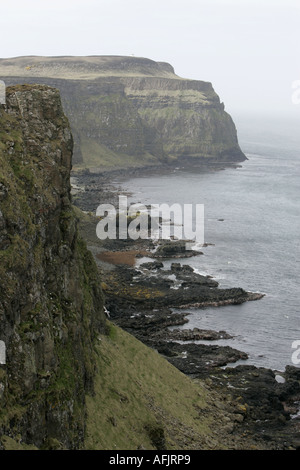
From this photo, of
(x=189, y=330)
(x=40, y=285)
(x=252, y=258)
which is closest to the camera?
(x=40, y=285)

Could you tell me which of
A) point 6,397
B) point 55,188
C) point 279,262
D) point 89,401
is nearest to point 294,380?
point 89,401

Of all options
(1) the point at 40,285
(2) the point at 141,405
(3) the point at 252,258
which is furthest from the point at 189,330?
(1) the point at 40,285

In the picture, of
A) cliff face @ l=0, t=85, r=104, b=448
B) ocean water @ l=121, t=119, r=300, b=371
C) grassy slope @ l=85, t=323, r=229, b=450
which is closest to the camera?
cliff face @ l=0, t=85, r=104, b=448

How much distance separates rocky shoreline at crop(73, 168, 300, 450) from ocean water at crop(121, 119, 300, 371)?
255 centimetres

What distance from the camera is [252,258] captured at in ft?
373

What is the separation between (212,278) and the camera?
100 m

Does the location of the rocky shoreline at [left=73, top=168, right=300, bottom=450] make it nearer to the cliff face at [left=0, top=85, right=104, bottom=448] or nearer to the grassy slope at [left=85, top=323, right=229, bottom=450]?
the grassy slope at [left=85, top=323, right=229, bottom=450]

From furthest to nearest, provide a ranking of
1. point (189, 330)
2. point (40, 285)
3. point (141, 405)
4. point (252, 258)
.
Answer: point (252, 258)
point (189, 330)
point (141, 405)
point (40, 285)

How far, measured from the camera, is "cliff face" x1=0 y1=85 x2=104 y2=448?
3181cm

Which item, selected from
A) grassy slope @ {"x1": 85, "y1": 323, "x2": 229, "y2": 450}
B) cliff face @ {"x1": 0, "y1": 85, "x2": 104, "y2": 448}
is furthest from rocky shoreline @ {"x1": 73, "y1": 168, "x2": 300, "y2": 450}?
cliff face @ {"x1": 0, "y1": 85, "x2": 104, "y2": 448}

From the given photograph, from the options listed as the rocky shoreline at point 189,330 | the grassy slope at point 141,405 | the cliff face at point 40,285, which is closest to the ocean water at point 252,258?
the rocky shoreline at point 189,330

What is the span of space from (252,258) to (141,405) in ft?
231

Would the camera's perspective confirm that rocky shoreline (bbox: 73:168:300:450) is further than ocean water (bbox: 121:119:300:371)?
No

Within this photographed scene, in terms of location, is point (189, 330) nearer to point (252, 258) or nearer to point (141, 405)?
point (141, 405)
